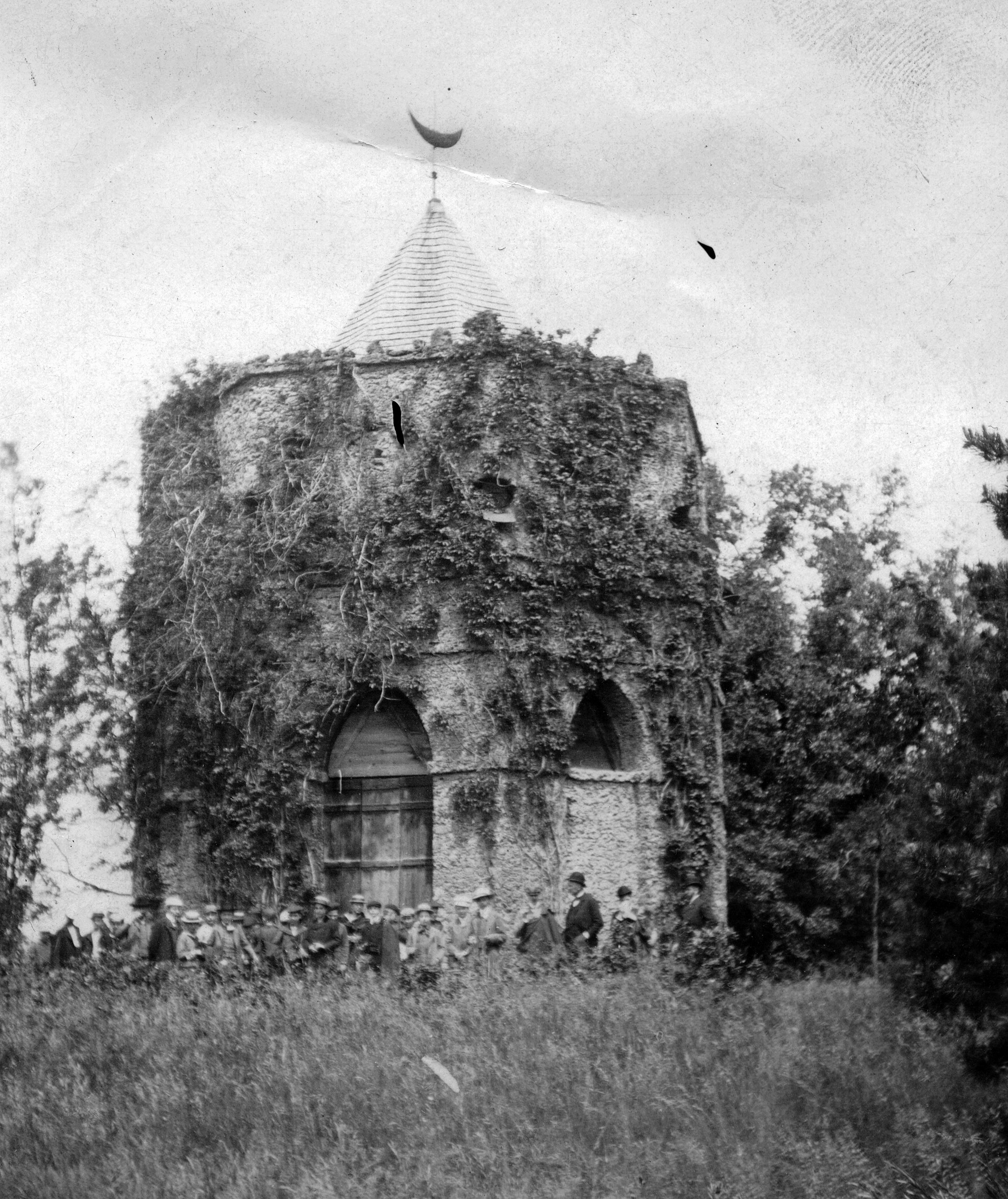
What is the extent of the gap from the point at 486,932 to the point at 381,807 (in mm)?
2782

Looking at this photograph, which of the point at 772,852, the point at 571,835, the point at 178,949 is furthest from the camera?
the point at 772,852

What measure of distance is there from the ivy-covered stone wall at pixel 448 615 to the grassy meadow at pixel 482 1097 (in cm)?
435

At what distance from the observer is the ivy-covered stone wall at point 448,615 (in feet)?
56.9

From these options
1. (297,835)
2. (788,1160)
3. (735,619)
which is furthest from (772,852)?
(788,1160)

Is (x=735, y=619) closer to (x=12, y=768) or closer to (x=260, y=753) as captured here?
(x=260, y=753)

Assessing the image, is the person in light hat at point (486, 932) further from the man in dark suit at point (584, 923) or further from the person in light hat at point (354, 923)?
the person in light hat at point (354, 923)

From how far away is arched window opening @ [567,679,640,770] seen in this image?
18062 mm

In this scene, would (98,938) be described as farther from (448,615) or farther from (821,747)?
(821,747)

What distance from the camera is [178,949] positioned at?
15.1 metres

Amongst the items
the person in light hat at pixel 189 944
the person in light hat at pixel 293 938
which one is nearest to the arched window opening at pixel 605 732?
the person in light hat at pixel 293 938

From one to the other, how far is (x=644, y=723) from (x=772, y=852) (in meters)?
5.55

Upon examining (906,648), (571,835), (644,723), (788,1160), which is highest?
(906,648)

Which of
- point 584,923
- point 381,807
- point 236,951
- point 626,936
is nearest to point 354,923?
point 236,951

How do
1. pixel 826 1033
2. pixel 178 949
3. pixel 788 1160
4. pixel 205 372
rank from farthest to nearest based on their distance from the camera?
pixel 205 372 → pixel 178 949 → pixel 826 1033 → pixel 788 1160
